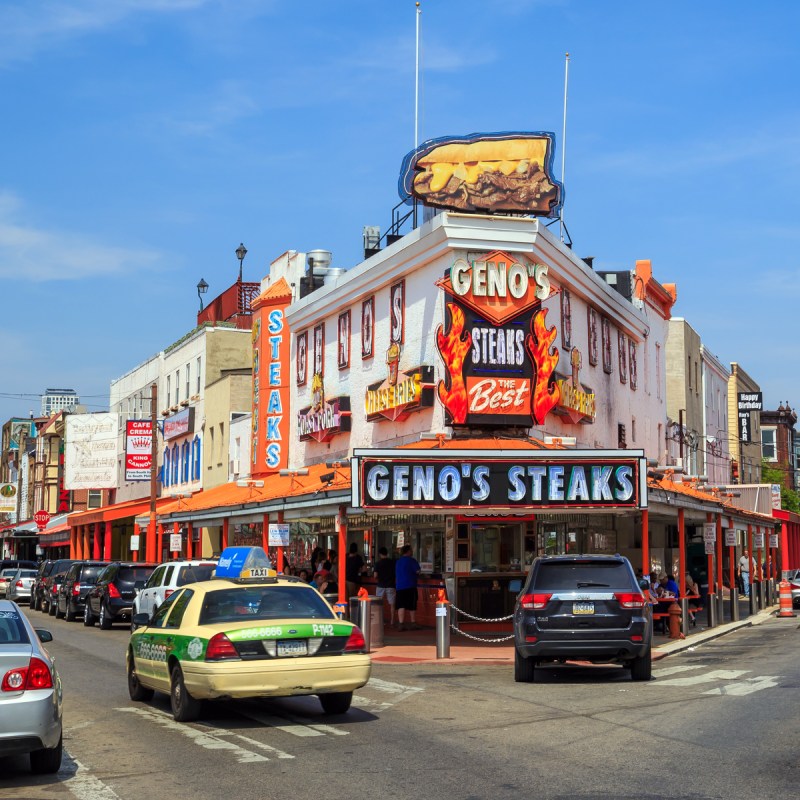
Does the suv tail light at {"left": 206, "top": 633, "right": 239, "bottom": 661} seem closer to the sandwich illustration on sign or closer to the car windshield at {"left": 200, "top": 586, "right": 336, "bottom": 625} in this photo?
the car windshield at {"left": 200, "top": 586, "right": 336, "bottom": 625}

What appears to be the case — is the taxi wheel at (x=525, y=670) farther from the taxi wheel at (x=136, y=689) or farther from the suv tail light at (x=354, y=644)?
the taxi wheel at (x=136, y=689)

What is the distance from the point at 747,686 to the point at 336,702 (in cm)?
611

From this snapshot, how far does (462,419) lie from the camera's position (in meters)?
27.5

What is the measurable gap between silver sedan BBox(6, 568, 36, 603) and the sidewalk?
77.1 feet

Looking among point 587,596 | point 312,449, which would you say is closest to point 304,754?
point 587,596

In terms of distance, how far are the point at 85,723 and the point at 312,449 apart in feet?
73.5

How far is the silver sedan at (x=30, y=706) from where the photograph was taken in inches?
367

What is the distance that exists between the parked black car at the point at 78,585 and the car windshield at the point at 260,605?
2207 cm

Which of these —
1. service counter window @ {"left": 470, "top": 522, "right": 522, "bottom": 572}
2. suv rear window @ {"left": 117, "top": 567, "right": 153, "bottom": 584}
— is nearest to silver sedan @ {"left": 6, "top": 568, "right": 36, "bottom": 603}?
suv rear window @ {"left": 117, "top": 567, "right": 153, "bottom": 584}

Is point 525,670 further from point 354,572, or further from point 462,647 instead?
point 354,572

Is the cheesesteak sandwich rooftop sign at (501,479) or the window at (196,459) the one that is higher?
the window at (196,459)

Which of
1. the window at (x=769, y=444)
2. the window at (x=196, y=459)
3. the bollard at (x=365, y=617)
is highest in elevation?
the window at (x=769, y=444)

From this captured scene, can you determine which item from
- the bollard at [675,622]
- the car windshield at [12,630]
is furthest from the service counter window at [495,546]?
the car windshield at [12,630]

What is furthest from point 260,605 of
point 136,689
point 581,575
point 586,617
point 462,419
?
point 462,419
